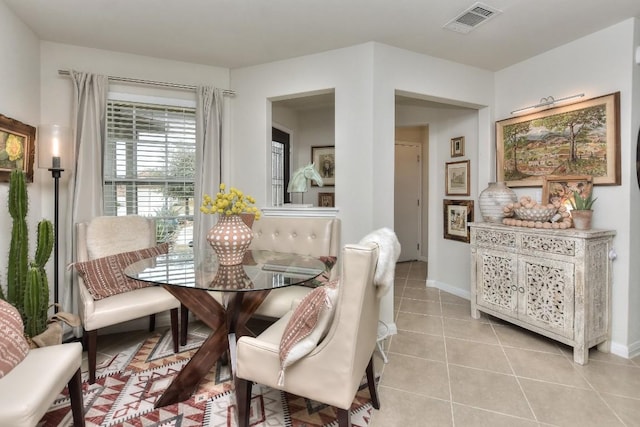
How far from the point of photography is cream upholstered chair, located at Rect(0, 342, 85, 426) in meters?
1.22

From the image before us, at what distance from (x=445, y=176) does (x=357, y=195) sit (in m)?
1.77

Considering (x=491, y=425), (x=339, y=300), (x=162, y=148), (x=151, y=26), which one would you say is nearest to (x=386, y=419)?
(x=491, y=425)

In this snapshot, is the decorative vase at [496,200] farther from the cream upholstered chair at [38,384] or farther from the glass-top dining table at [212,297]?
the cream upholstered chair at [38,384]

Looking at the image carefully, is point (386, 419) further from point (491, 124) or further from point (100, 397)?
point (491, 124)

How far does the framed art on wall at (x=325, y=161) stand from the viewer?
4.77 m

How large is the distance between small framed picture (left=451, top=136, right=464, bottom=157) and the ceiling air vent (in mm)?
1479

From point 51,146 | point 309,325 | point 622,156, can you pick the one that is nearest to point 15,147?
point 51,146

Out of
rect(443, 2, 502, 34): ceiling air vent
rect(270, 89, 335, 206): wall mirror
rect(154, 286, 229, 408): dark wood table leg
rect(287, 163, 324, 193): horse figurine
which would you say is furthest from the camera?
rect(270, 89, 335, 206): wall mirror

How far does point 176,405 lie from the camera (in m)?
1.94

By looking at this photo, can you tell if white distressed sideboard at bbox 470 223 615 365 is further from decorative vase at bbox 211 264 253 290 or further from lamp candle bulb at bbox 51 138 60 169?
lamp candle bulb at bbox 51 138 60 169

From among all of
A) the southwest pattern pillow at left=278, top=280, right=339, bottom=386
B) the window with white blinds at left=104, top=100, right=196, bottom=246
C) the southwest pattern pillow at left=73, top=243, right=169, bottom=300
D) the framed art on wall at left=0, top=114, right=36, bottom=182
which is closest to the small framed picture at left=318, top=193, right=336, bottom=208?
the window with white blinds at left=104, top=100, right=196, bottom=246

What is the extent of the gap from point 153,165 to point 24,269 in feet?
4.49

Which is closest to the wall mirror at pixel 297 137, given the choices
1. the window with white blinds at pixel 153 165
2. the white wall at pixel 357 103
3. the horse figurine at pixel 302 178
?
the white wall at pixel 357 103

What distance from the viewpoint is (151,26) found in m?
2.58
